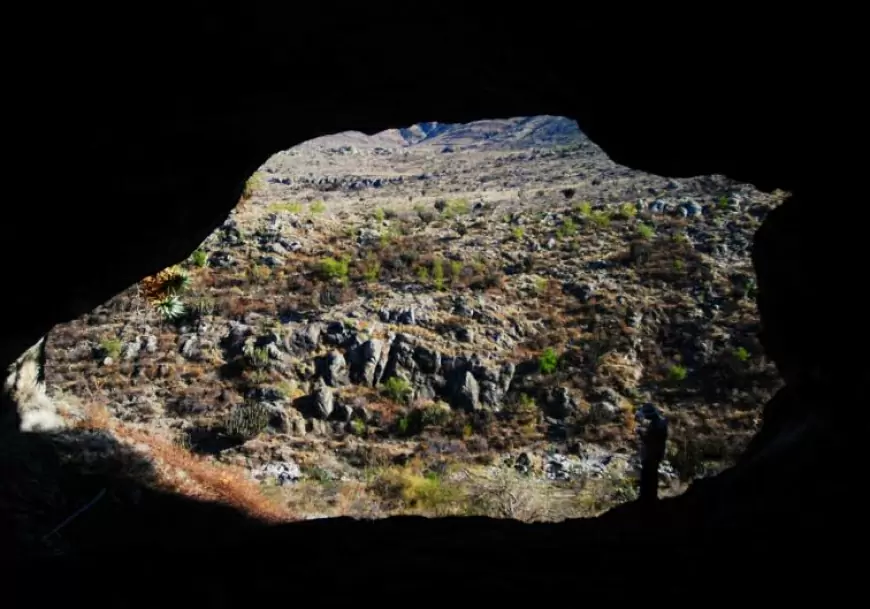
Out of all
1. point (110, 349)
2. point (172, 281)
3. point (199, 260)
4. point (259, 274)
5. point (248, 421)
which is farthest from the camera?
point (199, 260)

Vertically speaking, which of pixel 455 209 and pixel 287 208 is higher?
pixel 455 209

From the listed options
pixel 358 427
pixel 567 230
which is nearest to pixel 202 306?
pixel 358 427

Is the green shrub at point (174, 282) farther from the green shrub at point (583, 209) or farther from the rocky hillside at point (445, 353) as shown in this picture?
the green shrub at point (583, 209)

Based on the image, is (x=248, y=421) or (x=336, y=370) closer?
(x=248, y=421)

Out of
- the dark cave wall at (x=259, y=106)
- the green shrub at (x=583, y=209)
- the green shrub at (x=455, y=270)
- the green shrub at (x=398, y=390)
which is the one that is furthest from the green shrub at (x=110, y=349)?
the green shrub at (x=583, y=209)

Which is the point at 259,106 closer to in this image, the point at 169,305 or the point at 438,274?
the point at 169,305

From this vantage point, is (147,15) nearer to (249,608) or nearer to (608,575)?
(249,608)

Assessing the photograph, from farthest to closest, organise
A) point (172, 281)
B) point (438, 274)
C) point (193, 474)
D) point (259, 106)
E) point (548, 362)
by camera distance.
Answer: point (438, 274) < point (548, 362) < point (172, 281) < point (193, 474) < point (259, 106)
